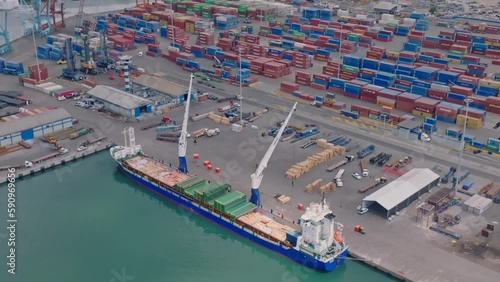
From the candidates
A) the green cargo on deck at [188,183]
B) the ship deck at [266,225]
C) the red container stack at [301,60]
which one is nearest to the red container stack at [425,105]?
the red container stack at [301,60]

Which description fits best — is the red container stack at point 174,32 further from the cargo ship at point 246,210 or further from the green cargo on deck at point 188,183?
the green cargo on deck at point 188,183

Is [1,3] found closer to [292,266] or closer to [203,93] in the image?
[203,93]

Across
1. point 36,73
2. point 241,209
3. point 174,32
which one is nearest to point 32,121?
point 36,73

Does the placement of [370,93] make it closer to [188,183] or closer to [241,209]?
[188,183]

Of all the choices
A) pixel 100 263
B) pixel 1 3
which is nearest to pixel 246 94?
pixel 100 263

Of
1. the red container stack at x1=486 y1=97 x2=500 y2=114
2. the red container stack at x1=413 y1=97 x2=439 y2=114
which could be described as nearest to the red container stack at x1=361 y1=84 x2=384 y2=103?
the red container stack at x1=413 y1=97 x2=439 y2=114

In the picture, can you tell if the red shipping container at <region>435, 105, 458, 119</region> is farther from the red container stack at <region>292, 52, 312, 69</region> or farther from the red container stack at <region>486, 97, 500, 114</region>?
the red container stack at <region>292, 52, 312, 69</region>
